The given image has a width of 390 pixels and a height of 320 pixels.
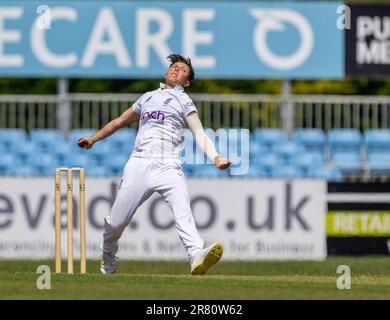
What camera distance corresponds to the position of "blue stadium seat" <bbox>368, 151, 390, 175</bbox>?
22516 millimetres

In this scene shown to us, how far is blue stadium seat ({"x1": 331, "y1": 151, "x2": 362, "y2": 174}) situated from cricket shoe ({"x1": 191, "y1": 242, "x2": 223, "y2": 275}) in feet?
33.9

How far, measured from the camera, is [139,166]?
41.7 feet

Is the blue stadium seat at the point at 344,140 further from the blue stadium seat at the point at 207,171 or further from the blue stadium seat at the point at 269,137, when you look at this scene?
the blue stadium seat at the point at 207,171

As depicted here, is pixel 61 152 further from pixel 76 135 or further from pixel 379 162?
pixel 379 162

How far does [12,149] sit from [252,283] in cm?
1070

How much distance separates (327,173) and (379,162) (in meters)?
1.24

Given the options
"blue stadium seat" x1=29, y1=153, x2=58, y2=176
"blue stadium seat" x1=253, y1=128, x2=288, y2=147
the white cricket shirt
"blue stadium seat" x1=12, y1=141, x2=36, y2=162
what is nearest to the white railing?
"blue stadium seat" x1=253, y1=128, x2=288, y2=147

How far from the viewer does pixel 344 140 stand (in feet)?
75.2

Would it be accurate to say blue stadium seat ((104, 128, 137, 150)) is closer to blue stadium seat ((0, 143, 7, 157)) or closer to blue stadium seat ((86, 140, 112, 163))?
blue stadium seat ((86, 140, 112, 163))

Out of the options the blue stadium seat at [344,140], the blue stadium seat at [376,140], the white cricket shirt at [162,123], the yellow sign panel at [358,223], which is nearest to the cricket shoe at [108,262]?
the white cricket shirt at [162,123]

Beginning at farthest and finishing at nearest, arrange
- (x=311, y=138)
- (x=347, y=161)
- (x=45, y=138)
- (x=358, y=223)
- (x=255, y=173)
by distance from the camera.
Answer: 1. (x=347, y=161)
2. (x=311, y=138)
3. (x=45, y=138)
4. (x=255, y=173)
5. (x=358, y=223)

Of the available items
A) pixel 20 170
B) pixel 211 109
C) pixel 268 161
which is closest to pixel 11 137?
pixel 20 170

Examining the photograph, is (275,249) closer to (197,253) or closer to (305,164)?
(305,164)

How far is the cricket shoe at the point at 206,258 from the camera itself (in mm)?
12312
